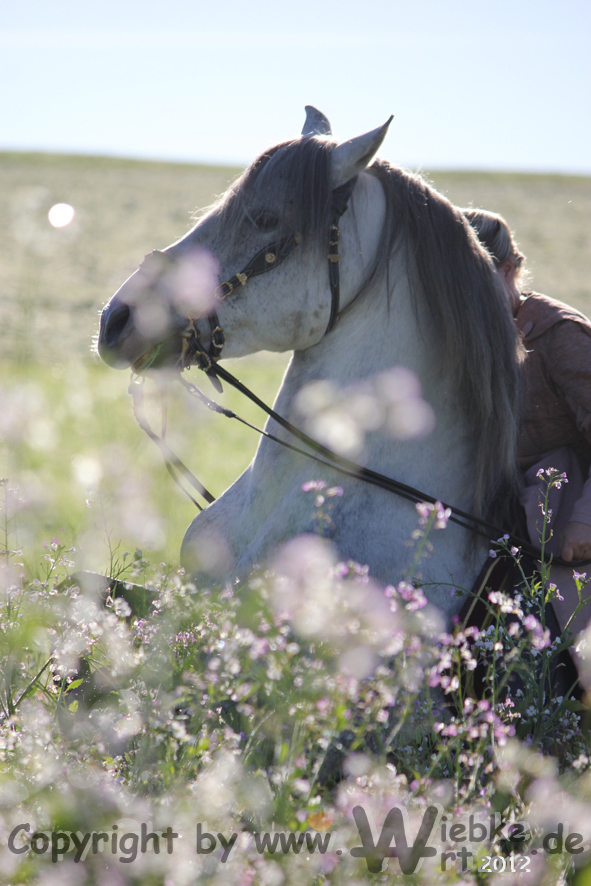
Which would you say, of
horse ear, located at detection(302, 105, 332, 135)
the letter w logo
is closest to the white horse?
horse ear, located at detection(302, 105, 332, 135)

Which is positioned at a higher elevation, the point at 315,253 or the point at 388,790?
the point at 315,253

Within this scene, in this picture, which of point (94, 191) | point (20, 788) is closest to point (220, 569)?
point (20, 788)

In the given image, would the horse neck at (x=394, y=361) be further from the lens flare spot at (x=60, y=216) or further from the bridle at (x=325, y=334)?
the lens flare spot at (x=60, y=216)

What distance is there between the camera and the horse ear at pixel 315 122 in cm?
331

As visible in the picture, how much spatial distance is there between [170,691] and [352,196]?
204 centimetres

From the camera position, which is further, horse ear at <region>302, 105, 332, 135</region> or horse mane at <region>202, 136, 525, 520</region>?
horse ear at <region>302, 105, 332, 135</region>

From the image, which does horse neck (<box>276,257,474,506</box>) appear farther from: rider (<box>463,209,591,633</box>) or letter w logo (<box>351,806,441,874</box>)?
letter w logo (<box>351,806,441,874</box>)

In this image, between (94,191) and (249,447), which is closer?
(249,447)

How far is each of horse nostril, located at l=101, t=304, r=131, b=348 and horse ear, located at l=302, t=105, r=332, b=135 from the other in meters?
1.18

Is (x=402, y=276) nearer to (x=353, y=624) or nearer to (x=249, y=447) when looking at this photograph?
(x=353, y=624)

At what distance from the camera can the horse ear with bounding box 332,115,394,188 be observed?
8.95 ft

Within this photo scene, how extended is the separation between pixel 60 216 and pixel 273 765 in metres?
1.82

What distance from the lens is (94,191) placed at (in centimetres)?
4391

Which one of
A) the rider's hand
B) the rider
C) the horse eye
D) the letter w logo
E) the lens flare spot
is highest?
the horse eye
